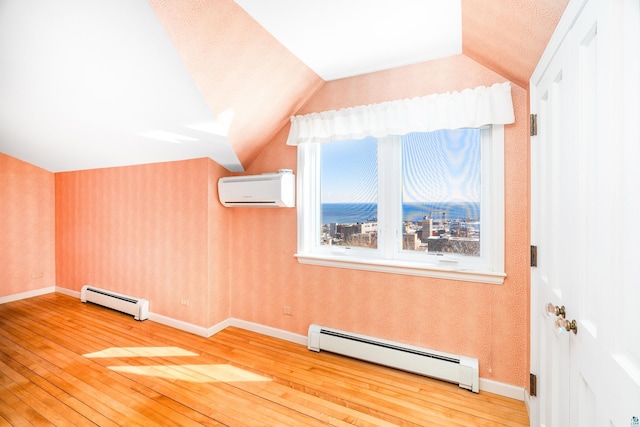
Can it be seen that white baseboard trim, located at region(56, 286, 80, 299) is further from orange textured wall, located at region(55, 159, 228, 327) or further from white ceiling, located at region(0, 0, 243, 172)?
white ceiling, located at region(0, 0, 243, 172)

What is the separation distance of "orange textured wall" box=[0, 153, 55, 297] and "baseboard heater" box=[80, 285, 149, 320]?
2.97ft

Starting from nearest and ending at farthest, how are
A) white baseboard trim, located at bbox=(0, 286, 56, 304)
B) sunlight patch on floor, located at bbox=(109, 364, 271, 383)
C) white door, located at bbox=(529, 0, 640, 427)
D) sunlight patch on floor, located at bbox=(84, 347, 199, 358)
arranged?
white door, located at bbox=(529, 0, 640, 427) → sunlight patch on floor, located at bbox=(109, 364, 271, 383) → sunlight patch on floor, located at bbox=(84, 347, 199, 358) → white baseboard trim, located at bbox=(0, 286, 56, 304)

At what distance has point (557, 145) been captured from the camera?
142cm

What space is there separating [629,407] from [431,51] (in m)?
2.22

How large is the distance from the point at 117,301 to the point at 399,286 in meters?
3.40

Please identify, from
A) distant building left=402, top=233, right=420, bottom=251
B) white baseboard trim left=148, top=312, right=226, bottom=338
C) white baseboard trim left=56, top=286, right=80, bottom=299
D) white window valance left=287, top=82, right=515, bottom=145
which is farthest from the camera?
white baseboard trim left=56, top=286, right=80, bottom=299

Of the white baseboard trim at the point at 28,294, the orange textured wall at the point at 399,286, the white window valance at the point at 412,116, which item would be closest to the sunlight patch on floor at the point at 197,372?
the orange textured wall at the point at 399,286

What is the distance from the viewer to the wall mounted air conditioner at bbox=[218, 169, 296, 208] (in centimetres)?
278

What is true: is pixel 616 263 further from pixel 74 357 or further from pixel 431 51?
pixel 74 357

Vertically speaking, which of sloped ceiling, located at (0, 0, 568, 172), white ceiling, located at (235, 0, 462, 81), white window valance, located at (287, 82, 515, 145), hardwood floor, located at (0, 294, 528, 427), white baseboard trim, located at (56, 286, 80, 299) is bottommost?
hardwood floor, located at (0, 294, 528, 427)

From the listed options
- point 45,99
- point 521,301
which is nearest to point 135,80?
point 45,99

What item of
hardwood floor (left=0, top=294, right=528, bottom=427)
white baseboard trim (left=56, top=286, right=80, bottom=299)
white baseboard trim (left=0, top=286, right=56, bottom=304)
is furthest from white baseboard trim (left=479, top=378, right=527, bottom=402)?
white baseboard trim (left=0, top=286, right=56, bottom=304)

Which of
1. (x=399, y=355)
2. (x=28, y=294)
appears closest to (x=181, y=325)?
(x=399, y=355)

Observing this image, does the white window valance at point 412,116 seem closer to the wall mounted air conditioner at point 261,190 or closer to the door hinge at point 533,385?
the wall mounted air conditioner at point 261,190
